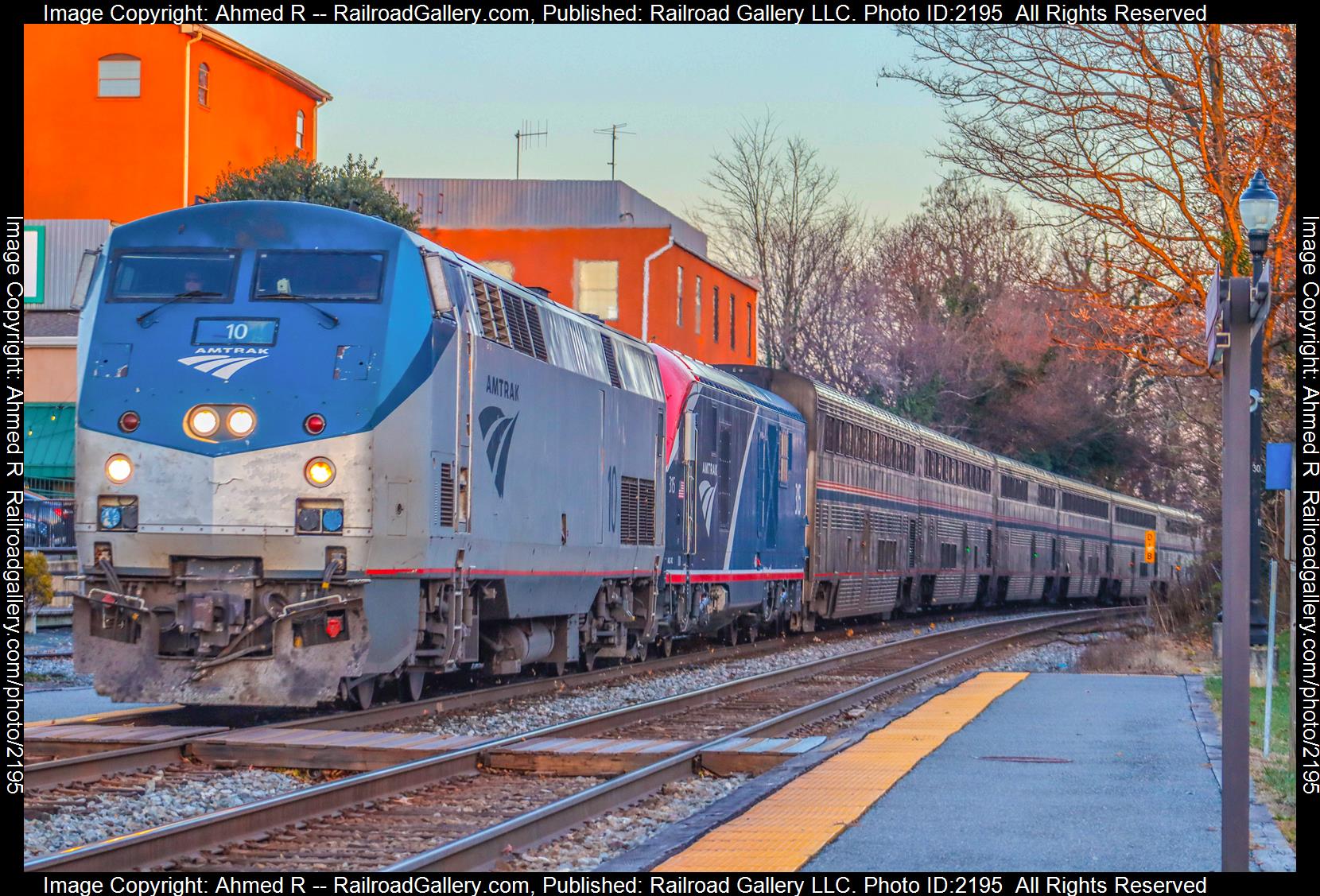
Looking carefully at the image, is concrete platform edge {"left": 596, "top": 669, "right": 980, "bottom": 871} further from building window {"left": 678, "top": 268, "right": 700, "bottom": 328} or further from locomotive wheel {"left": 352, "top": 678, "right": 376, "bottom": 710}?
building window {"left": 678, "top": 268, "right": 700, "bottom": 328}

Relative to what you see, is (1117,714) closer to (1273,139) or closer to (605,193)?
(1273,139)

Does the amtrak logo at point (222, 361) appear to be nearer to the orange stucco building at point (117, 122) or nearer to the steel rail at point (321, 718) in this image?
the steel rail at point (321, 718)

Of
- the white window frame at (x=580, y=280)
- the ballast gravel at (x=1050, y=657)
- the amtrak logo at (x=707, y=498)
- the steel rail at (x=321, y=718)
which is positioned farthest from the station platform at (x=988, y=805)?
the white window frame at (x=580, y=280)

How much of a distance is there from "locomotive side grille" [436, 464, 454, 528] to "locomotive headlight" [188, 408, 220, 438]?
1.70 m

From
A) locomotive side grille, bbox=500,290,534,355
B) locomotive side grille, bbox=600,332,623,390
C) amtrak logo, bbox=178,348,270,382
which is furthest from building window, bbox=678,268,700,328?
amtrak logo, bbox=178,348,270,382

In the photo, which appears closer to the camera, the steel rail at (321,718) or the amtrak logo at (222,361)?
the steel rail at (321,718)

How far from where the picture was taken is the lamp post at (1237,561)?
584 cm

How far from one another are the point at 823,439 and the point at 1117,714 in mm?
12879

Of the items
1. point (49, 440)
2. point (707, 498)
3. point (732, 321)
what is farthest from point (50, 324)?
point (732, 321)

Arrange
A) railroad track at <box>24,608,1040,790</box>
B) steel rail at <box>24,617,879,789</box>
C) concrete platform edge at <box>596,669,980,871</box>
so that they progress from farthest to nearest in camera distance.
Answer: railroad track at <box>24,608,1040,790</box>, steel rail at <box>24,617,879,789</box>, concrete platform edge at <box>596,669,980,871</box>

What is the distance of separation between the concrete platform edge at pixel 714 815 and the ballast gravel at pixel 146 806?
269 cm

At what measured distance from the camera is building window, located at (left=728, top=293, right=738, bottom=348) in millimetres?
49438

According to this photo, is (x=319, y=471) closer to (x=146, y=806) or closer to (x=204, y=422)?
(x=204, y=422)

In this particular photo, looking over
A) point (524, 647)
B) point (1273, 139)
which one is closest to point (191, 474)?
point (524, 647)
